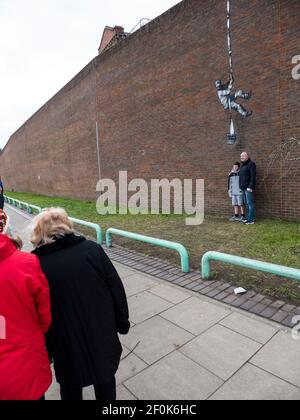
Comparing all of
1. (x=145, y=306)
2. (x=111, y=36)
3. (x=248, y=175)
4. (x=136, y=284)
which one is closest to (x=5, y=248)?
(x=145, y=306)

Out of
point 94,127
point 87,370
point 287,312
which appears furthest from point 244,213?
point 94,127

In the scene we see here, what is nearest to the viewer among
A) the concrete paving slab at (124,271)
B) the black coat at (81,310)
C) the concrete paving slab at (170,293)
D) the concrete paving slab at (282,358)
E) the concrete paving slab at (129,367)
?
the black coat at (81,310)

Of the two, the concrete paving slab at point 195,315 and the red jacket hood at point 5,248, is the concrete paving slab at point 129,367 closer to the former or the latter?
the concrete paving slab at point 195,315

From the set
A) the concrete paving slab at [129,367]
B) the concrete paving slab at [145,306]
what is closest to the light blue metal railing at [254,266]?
the concrete paving slab at [145,306]

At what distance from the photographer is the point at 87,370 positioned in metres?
1.78

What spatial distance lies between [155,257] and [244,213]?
4127 millimetres

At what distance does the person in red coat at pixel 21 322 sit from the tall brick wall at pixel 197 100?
7319 mm

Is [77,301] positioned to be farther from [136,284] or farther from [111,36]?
[111,36]

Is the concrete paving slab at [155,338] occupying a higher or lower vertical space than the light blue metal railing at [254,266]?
lower

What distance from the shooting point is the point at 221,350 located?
278 cm

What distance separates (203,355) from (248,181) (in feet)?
19.4

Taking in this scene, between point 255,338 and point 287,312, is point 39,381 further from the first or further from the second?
point 287,312

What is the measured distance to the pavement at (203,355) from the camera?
2299 millimetres

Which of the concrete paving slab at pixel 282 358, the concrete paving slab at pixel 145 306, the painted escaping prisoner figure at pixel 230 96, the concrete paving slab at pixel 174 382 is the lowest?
the concrete paving slab at pixel 174 382
